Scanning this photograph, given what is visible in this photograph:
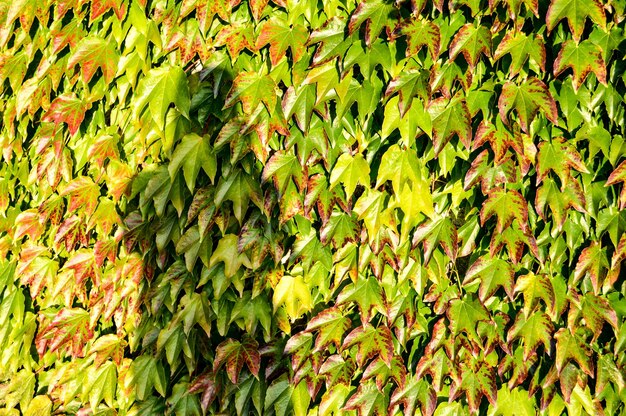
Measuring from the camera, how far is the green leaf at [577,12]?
6.55ft

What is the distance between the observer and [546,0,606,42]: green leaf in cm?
200

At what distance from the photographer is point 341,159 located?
2.23 meters

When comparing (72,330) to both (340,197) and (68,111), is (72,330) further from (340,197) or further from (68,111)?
(340,197)

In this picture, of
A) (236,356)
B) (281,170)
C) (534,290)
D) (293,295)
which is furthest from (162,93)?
(534,290)

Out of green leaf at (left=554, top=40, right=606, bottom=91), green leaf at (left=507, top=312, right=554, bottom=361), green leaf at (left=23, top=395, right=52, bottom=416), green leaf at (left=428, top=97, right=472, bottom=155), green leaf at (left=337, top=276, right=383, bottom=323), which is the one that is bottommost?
green leaf at (left=23, top=395, right=52, bottom=416)

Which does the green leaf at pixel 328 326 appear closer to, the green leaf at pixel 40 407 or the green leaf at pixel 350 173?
the green leaf at pixel 350 173

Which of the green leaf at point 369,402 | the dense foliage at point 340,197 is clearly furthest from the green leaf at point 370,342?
the green leaf at point 369,402

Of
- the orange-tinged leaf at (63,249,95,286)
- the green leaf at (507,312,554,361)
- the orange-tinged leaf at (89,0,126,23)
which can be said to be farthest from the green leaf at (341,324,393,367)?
the orange-tinged leaf at (89,0,126,23)

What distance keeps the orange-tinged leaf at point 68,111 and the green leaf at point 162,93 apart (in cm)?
31

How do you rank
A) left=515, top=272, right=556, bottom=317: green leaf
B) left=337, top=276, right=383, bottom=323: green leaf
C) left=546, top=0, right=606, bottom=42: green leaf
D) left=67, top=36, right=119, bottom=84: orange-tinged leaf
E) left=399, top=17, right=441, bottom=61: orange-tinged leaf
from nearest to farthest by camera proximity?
left=546, top=0, right=606, bottom=42: green leaf < left=399, top=17, right=441, bottom=61: orange-tinged leaf < left=515, top=272, right=556, bottom=317: green leaf < left=337, top=276, right=383, bottom=323: green leaf < left=67, top=36, right=119, bottom=84: orange-tinged leaf

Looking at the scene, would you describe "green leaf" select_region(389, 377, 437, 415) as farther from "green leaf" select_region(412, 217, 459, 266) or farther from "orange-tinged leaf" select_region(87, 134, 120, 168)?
"orange-tinged leaf" select_region(87, 134, 120, 168)

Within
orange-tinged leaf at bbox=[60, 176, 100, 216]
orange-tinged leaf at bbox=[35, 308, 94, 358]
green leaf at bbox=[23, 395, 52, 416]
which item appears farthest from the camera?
green leaf at bbox=[23, 395, 52, 416]

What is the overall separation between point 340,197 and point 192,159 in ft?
1.72

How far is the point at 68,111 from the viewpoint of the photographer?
254 cm
